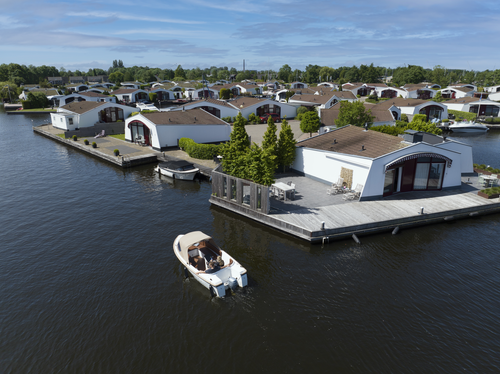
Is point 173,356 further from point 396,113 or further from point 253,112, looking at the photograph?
point 396,113

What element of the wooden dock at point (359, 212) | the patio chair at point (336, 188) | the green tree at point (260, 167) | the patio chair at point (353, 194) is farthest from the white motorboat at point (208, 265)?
the patio chair at point (336, 188)

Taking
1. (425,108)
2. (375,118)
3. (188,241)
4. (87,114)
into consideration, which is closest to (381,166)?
(188,241)

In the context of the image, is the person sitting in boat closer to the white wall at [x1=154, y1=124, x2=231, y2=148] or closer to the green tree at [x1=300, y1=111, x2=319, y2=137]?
the white wall at [x1=154, y1=124, x2=231, y2=148]

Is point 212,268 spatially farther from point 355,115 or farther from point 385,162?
point 355,115

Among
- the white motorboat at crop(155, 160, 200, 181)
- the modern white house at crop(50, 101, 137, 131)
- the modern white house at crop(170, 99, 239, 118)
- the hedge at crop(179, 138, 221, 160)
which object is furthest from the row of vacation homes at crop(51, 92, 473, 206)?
the modern white house at crop(50, 101, 137, 131)

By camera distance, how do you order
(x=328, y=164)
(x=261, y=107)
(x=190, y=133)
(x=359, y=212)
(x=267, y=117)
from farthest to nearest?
1. (x=261, y=107)
2. (x=267, y=117)
3. (x=190, y=133)
4. (x=328, y=164)
5. (x=359, y=212)

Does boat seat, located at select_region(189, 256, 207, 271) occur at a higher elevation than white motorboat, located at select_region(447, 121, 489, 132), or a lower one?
lower
